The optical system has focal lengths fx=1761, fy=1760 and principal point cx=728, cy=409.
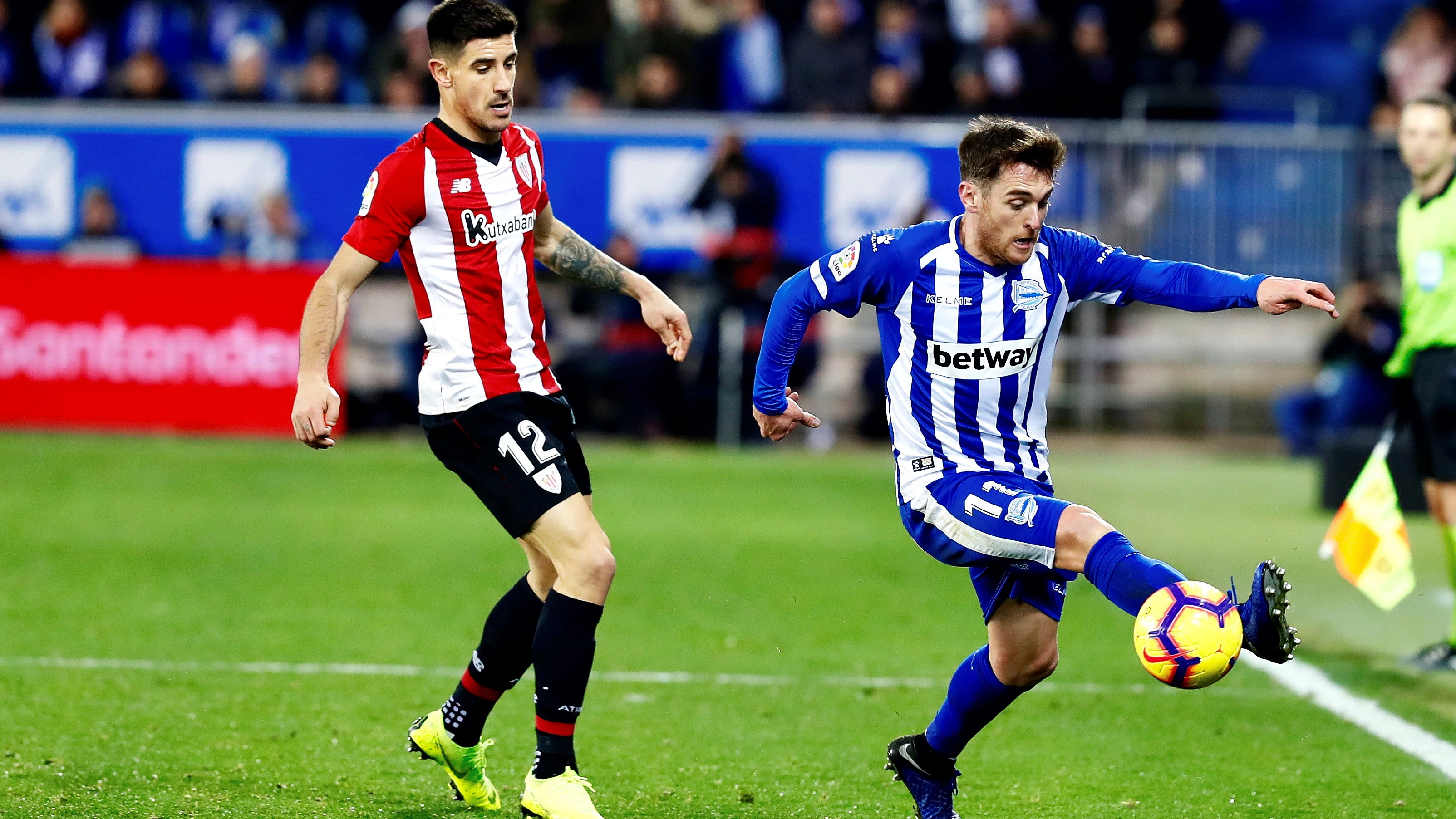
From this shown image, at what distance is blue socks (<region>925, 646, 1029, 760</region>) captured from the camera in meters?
5.12

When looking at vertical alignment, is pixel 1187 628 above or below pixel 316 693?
above

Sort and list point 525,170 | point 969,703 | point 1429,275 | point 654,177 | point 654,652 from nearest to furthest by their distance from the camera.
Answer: point 969,703 < point 525,170 < point 654,652 < point 1429,275 < point 654,177

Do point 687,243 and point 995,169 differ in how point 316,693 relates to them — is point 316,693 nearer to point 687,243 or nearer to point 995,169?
point 995,169

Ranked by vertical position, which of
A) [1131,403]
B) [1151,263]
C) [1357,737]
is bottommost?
A: [1131,403]

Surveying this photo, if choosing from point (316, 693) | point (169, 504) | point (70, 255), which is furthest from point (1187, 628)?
point (70, 255)

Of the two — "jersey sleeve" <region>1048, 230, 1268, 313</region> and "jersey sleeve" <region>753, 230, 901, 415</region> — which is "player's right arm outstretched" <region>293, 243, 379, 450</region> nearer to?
"jersey sleeve" <region>753, 230, 901, 415</region>

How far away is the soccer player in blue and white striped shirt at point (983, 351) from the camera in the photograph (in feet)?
16.2

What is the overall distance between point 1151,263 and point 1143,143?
1224 centimetres

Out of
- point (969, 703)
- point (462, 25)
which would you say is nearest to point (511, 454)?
point (462, 25)

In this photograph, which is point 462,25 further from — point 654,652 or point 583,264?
point 654,652

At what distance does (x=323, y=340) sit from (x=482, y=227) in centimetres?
59

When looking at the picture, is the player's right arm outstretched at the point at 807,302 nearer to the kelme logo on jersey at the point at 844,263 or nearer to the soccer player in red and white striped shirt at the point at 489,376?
the kelme logo on jersey at the point at 844,263

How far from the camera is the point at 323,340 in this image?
Result: 5.11 meters

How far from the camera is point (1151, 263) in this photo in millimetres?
5152
